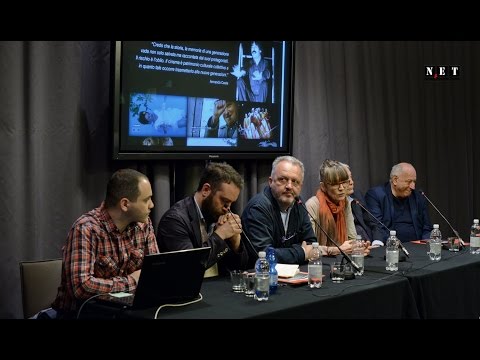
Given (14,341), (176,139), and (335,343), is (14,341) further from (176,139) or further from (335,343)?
(176,139)

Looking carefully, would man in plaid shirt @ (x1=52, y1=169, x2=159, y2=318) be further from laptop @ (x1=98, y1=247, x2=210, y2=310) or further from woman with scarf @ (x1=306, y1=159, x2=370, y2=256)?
woman with scarf @ (x1=306, y1=159, x2=370, y2=256)

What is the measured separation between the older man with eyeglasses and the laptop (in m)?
0.96

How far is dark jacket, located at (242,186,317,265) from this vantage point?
342cm

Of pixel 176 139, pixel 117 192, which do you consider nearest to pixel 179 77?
pixel 176 139

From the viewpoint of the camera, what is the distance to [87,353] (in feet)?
5.42

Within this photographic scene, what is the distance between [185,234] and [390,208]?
101 inches

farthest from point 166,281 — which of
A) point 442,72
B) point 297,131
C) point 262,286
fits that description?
point 442,72

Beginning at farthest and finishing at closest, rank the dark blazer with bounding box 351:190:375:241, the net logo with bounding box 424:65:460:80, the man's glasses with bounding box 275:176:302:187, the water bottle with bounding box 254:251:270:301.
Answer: the net logo with bounding box 424:65:460:80
the dark blazer with bounding box 351:190:375:241
the man's glasses with bounding box 275:176:302:187
the water bottle with bounding box 254:251:270:301

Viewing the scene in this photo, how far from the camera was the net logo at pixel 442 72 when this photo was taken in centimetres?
624

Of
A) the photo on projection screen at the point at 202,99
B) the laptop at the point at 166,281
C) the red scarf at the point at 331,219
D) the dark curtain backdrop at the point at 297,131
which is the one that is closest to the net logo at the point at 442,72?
the dark curtain backdrop at the point at 297,131

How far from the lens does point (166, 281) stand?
233 cm

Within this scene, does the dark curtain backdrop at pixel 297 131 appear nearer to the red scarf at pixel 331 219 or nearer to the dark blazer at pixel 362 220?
the dark blazer at pixel 362 220

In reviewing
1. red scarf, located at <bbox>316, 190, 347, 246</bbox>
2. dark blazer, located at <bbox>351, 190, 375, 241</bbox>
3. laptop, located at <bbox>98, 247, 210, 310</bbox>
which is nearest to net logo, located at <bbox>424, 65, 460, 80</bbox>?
dark blazer, located at <bbox>351, 190, 375, 241</bbox>

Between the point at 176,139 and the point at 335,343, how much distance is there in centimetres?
248
